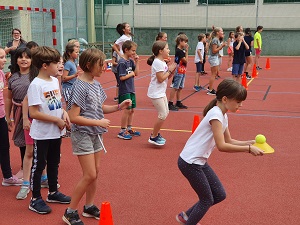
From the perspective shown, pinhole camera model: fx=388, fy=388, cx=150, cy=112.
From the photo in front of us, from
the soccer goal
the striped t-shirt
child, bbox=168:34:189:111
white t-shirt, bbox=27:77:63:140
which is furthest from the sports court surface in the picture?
the soccer goal

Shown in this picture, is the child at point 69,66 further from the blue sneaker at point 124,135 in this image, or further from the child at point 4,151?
the child at point 4,151

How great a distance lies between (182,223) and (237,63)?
8715mm

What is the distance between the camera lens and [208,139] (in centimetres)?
341

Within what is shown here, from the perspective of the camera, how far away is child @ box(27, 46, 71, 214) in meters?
3.94

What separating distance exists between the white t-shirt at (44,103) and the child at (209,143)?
1.45m

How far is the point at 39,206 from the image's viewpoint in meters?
4.16

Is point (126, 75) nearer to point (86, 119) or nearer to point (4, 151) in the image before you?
point (4, 151)

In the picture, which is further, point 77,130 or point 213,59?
point 213,59

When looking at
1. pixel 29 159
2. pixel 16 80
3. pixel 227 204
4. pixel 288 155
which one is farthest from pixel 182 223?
pixel 288 155

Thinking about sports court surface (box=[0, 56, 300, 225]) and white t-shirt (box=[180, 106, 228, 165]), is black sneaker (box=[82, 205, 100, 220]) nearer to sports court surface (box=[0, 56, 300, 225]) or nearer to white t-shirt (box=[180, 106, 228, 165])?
sports court surface (box=[0, 56, 300, 225])

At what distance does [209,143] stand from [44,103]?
68.9 inches

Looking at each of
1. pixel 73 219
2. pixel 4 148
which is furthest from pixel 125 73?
pixel 73 219

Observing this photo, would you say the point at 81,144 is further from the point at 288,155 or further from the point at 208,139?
the point at 288,155

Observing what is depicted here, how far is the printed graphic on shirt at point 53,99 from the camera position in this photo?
4.02m
